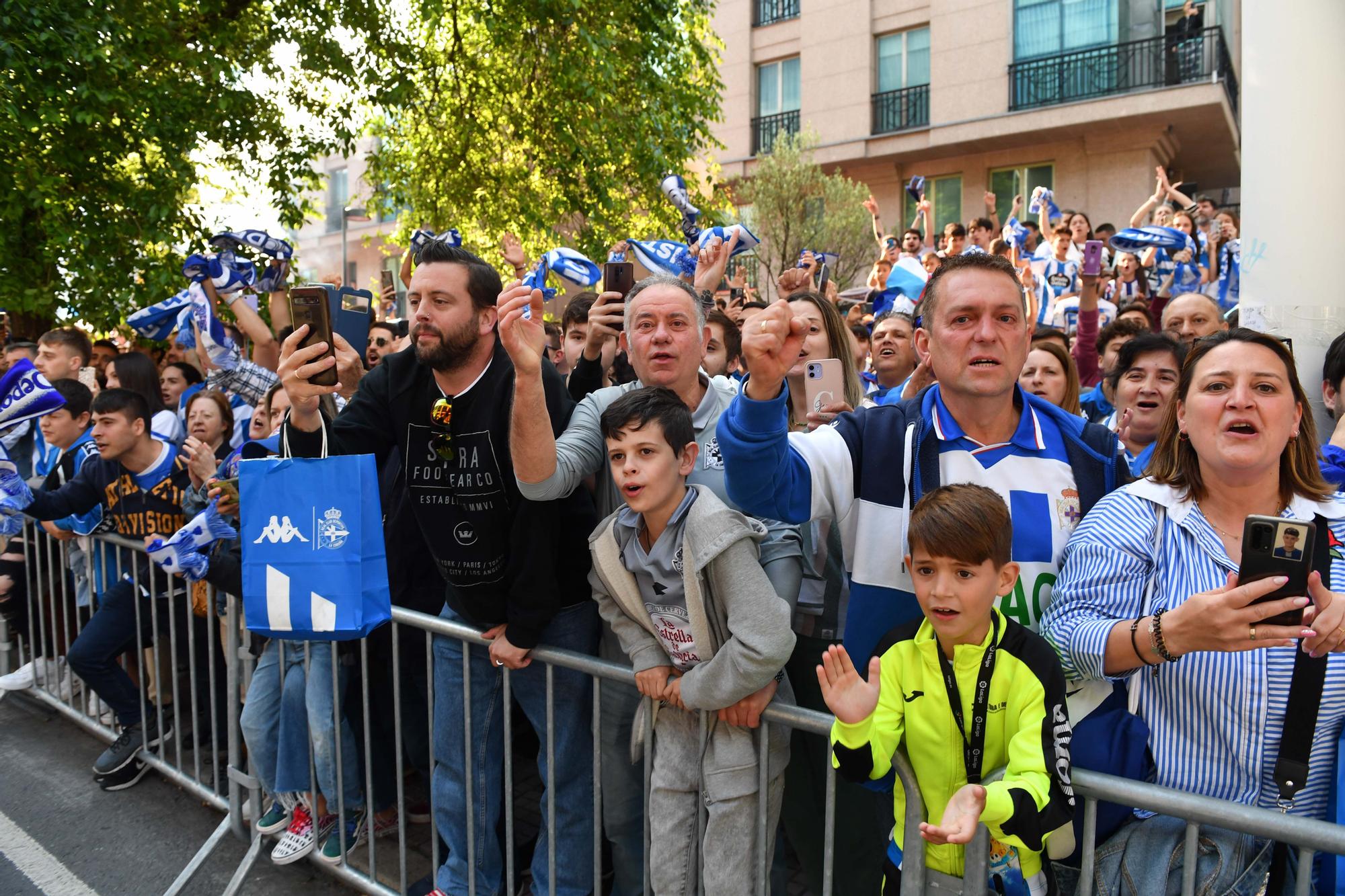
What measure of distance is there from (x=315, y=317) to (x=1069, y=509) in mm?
2415

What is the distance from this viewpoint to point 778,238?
21.1 metres

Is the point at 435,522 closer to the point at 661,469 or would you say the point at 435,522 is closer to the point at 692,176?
the point at 661,469

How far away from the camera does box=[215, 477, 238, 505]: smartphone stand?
379cm

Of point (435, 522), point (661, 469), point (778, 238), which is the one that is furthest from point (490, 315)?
point (778, 238)

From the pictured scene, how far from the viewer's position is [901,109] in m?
22.5

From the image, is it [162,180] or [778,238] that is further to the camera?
[778,238]

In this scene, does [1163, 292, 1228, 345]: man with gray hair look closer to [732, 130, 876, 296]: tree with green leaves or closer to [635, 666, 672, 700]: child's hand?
[635, 666, 672, 700]: child's hand

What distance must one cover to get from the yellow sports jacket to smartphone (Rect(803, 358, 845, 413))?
126 cm

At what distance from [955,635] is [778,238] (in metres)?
19.6

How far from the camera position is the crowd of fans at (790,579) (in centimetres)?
214

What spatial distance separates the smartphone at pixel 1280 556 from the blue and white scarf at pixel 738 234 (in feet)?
9.65

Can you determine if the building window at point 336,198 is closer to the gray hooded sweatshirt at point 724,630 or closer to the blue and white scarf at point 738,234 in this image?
the blue and white scarf at point 738,234

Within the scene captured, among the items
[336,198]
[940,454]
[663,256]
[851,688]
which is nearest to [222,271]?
[663,256]

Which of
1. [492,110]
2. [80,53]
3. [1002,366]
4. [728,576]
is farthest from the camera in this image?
[492,110]
